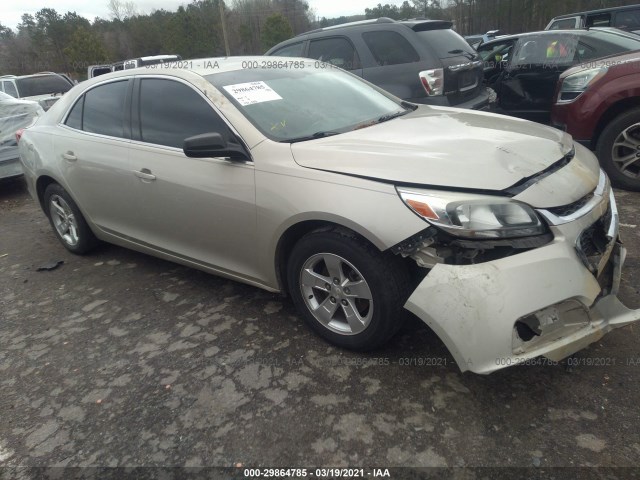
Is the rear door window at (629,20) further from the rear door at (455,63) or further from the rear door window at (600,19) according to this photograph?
the rear door at (455,63)

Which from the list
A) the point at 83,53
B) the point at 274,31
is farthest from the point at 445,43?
the point at 274,31

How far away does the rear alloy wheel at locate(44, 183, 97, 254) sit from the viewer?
13.7ft

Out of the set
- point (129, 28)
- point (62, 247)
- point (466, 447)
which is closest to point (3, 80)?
point (62, 247)

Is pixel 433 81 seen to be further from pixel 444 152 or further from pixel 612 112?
pixel 444 152

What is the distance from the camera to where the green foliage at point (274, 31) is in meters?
37.7

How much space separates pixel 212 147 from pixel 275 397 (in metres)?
1.39

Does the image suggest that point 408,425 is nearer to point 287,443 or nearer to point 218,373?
point 287,443

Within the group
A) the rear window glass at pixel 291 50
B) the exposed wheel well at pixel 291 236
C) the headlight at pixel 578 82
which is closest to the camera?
the exposed wheel well at pixel 291 236

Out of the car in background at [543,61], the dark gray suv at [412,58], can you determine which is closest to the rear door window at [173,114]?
the dark gray suv at [412,58]

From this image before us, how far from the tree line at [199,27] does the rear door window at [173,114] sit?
27986 mm

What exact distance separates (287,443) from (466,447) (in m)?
0.76

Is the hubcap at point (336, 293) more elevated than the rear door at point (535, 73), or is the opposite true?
the rear door at point (535, 73)

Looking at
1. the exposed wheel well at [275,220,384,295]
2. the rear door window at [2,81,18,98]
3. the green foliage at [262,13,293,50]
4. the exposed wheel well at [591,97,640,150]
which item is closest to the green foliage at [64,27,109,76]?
the green foliage at [262,13,293,50]

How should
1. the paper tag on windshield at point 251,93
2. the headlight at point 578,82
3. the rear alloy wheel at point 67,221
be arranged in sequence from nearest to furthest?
the paper tag on windshield at point 251,93 → the rear alloy wheel at point 67,221 → the headlight at point 578,82
